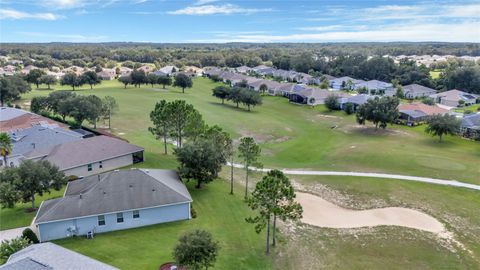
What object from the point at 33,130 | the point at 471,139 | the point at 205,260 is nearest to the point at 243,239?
the point at 205,260

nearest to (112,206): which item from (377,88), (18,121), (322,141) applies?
(18,121)

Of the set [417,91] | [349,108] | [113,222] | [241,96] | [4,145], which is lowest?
[113,222]

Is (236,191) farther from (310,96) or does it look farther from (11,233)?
(310,96)

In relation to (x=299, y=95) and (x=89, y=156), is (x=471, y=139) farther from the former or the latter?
(x=89, y=156)

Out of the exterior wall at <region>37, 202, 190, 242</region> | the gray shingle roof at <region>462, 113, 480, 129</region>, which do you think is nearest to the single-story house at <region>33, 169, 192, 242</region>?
the exterior wall at <region>37, 202, 190, 242</region>

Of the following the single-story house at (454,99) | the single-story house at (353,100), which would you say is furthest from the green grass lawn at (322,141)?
the single-story house at (454,99)
